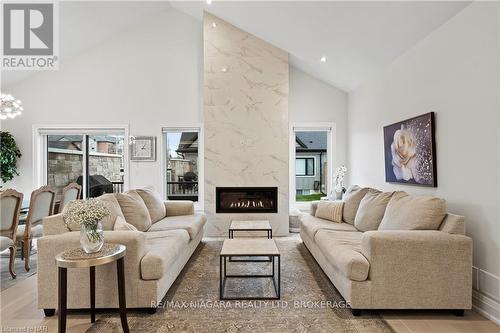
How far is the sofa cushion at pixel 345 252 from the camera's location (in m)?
2.50

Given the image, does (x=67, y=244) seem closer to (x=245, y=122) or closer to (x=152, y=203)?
(x=152, y=203)

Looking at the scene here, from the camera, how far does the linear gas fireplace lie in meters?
5.53

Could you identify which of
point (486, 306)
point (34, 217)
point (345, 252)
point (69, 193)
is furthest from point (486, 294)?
point (69, 193)

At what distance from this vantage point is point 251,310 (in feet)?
8.79

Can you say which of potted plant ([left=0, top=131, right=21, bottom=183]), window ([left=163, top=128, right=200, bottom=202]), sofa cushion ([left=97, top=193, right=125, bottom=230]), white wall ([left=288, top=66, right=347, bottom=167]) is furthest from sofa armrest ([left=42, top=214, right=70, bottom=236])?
white wall ([left=288, top=66, right=347, bottom=167])

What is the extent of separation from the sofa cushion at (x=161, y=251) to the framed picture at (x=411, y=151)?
2724 millimetres

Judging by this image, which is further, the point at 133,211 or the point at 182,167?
the point at 182,167

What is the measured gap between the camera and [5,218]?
3.55 meters

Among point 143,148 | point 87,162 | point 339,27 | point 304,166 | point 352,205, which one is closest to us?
point 339,27

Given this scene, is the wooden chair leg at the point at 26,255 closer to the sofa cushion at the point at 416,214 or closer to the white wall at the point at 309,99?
the sofa cushion at the point at 416,214

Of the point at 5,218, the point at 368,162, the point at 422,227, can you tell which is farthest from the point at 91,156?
the point at 422,227

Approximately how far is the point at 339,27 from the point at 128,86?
13.2ft

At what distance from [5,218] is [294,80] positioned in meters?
5.07

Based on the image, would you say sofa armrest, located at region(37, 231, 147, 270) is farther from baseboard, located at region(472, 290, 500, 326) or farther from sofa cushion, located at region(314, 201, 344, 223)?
baseboard, located at region(472, 290, 500, 326)
